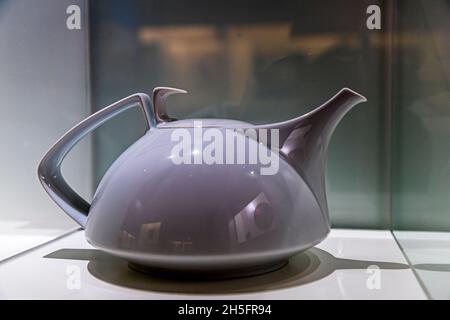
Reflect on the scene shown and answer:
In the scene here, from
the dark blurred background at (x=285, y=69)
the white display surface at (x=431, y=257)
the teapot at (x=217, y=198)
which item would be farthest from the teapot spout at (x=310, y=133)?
the dark blurred background at (x=285, y=69)

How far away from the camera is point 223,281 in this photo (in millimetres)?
459

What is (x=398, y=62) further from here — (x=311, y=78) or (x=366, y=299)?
(x=366, y=299)

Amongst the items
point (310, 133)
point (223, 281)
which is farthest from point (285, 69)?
point (223, 281)

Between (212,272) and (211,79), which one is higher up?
(211,79)

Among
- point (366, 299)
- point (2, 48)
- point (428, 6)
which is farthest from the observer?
point (2, 48)

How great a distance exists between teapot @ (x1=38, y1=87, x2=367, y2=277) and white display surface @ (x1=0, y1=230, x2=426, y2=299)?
2cm

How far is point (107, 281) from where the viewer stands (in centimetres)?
47

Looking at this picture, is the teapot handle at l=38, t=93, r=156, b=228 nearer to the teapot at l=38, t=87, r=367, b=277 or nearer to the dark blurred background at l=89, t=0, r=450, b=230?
the teapot at l=38, t=87, r=367, b=277

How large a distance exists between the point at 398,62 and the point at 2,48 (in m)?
0.55

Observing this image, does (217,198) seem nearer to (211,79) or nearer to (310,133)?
(310,133)

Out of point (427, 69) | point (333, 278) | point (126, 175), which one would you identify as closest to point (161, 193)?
point (126, 175)

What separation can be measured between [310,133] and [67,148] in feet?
0.88

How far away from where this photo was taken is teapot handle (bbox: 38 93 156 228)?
1.77 feet

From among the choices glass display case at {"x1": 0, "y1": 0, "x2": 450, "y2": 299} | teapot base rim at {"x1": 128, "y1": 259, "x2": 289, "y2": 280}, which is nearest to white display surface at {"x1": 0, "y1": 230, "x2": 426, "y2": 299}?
teapot base rim at {"x1": 128, "y1": 259, "x2": 289, "y2": 280}
